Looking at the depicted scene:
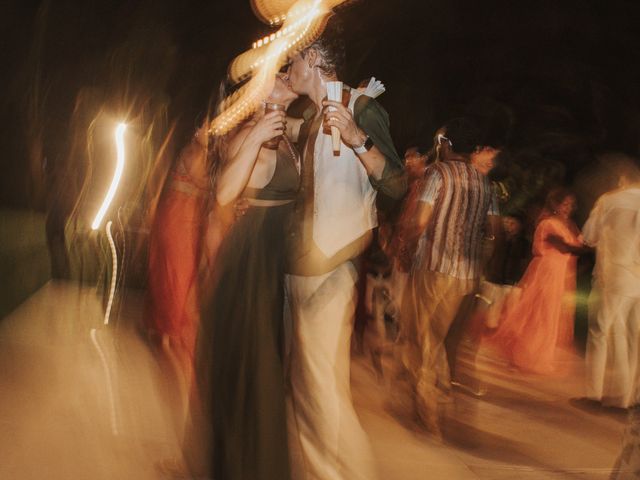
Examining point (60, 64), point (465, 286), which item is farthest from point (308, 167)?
point (60, 64)

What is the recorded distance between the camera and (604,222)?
23.6ft

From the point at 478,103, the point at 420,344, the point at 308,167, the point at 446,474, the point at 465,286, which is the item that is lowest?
the point at 446,474

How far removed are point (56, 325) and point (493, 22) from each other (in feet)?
32.2

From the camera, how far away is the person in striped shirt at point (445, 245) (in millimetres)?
→ 5891

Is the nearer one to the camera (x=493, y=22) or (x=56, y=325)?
(x=56, y=325)

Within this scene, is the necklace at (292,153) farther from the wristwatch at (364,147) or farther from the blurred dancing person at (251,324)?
the wristwatch at (364,147)

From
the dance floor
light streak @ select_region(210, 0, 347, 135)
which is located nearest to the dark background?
the dance floor

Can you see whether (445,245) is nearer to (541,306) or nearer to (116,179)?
(541,306)

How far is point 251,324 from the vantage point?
3.43 meters

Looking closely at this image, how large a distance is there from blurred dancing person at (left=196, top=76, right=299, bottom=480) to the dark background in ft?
31.6

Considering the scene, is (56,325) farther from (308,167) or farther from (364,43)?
(364,43)

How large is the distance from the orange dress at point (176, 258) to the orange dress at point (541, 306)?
3579 millimetres

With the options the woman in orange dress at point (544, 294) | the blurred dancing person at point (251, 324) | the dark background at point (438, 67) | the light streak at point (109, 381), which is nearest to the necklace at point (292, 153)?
the blurred dancing person at point (251, 324)

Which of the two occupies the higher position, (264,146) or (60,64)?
(60,64)
